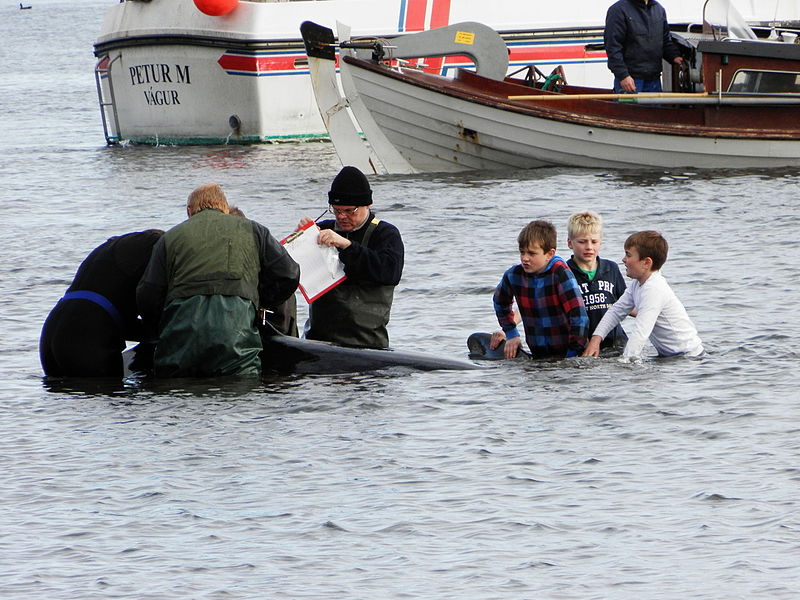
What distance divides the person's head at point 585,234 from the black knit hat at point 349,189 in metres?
1.22

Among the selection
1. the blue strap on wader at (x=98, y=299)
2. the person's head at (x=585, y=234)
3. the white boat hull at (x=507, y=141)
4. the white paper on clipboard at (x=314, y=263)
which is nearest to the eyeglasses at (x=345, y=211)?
the white paper on clipboard at (x=314, y=263)

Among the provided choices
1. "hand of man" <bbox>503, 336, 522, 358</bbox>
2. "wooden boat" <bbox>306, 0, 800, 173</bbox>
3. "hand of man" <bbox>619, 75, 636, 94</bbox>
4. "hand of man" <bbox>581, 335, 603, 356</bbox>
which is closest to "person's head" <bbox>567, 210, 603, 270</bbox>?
"hand of man" <bbox>581, 335, 603, 356</bbox>

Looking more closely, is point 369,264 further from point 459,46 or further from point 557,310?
point 459,46

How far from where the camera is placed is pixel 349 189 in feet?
27.9

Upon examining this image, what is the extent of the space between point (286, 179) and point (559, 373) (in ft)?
38.2

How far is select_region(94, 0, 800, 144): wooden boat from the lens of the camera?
915 inches

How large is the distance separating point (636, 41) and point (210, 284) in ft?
35.0

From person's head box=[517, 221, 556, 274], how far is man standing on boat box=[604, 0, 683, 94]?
9500mm

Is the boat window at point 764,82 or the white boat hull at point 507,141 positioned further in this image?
the white boat hull at point 507,141

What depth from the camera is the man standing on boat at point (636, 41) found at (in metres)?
17.7

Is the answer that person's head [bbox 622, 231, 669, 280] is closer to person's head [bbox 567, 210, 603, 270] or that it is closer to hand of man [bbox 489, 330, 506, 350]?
person's head [bbox 567, 210, 603, 270]

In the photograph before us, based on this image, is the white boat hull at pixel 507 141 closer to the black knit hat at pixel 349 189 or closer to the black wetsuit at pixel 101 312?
the black knit hat at pixel 349 189

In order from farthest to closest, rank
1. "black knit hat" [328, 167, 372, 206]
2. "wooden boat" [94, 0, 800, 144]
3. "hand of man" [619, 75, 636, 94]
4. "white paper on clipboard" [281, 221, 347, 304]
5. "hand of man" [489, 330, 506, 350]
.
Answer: "wooden boat" [94, 0, 800, 144]
"hand of man" [619, 75, 636, 94]
"hand of man" [489, 330, 506, 350]
"white paper on clipboard" [281, 221, 347, 304]
"black knit hat" [328, 167, 372, 206]

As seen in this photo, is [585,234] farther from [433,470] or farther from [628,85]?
[628,85]
